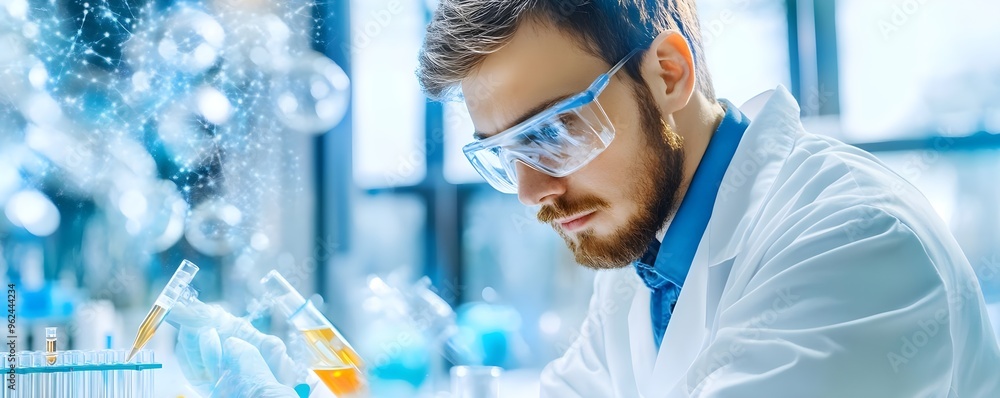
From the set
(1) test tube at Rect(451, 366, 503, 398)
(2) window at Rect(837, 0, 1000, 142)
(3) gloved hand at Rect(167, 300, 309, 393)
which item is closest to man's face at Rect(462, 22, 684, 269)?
(1) test tube at Rect(451, 366, 503, 398)

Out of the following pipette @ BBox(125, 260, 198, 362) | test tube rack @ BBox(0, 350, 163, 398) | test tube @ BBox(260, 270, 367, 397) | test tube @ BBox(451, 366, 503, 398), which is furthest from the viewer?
test tube @ BBox(451, 366, 503, 398)

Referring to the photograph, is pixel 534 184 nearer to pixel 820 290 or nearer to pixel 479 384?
pixel 820 290

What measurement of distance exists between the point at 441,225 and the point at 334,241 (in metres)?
0.41

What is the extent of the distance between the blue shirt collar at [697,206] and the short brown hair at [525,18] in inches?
8.3

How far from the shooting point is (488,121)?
1271mm

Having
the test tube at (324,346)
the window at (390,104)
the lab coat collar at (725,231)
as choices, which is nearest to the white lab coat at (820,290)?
the lab coat collar at (725,231)

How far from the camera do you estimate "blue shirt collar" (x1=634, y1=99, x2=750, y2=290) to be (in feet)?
4.42

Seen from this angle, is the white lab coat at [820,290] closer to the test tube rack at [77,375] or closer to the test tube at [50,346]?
the test tube rack at [77,375]

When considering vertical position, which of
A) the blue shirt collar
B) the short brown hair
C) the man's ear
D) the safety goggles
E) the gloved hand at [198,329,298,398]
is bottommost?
the gloved hand at [198,329,298,398]

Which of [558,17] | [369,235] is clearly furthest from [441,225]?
[558,17]

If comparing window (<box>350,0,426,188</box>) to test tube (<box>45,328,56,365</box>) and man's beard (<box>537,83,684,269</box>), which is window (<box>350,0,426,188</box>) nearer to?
test tube (<box>45,328,56,365</box>)

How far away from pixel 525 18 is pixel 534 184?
271 mm

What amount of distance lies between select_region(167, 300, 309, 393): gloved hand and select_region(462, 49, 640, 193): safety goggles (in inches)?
30.1

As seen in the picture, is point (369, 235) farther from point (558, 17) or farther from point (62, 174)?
point (558, 17)
